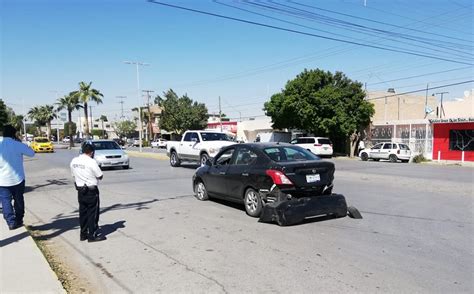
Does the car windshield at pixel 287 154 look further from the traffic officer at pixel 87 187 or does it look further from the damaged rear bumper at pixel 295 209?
the traffic officer at pixel 87 187

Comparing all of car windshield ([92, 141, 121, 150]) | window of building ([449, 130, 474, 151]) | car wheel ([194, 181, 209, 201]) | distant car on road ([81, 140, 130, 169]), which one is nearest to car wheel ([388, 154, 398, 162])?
window of building ([449, 130, 474, 151])

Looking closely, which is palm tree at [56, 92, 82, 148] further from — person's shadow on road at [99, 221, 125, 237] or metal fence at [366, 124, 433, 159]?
person's shadow on road at [99, 221, 125, 237]

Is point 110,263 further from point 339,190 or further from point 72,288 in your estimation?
point 339,190

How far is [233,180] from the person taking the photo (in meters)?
9.31

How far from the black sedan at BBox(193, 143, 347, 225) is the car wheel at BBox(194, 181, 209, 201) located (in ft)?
4.30

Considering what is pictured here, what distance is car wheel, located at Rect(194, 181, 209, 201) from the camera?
425 inches

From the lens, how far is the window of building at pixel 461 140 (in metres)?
31.6

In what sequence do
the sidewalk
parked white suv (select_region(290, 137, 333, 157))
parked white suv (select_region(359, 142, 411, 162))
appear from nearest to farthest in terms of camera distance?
the sidewalk → parked white suv (select_region(359, 142, 411, 162)) → parked white suv (select_region(290, 137, 333, 157))

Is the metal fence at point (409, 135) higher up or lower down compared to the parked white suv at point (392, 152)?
higher up

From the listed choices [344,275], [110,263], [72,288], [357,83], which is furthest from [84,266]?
[357,83]

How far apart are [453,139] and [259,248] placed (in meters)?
31.1

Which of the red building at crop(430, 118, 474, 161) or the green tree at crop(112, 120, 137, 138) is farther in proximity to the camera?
the green tree at crop(112, 120, 137, 138)

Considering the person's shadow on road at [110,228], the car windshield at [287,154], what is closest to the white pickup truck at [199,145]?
the car windshield at [287,154]

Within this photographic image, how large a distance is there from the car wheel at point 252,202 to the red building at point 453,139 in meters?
A: 27.7
